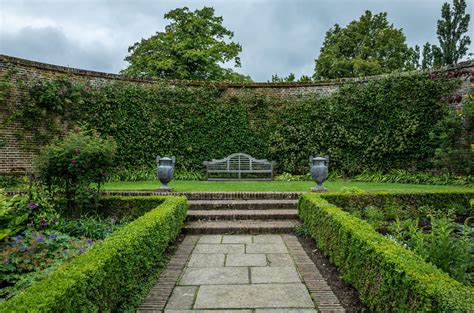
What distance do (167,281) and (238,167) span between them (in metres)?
7.97

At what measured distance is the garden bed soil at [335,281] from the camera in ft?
10.0

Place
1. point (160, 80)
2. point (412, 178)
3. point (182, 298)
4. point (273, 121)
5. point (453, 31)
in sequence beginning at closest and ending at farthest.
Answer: point (182, 298) < point (412, 178) < point (160, 80) < point (273, 121) < point (453, 31)

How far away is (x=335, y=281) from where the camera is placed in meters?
3.66

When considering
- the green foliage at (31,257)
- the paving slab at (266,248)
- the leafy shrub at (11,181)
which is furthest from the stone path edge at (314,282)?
Answer: the leafy shrub at (11,181)

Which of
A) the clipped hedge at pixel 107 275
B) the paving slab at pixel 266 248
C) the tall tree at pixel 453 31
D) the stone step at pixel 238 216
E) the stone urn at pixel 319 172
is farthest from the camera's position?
the tall tree at pixel 453 31

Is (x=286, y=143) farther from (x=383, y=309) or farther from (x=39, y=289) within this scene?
(x=39, y=289)

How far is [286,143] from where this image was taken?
11898 mm

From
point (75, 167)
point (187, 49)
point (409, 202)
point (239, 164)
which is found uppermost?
point (187, 49)

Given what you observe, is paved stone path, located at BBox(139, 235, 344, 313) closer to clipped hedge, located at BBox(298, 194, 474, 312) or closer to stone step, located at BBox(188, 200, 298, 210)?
clipped hedge, located at BBox(298, 194, 474, 312)

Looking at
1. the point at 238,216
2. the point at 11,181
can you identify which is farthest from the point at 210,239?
the point at 11,181

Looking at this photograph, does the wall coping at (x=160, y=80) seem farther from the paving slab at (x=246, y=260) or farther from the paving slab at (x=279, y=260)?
the paving slab at (x=279, y=260)

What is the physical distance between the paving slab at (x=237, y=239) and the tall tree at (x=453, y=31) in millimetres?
16476

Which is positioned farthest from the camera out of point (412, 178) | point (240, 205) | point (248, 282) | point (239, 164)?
point (239, 164)

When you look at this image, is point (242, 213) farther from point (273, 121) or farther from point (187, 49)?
point (187, 49)
